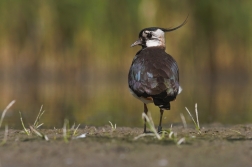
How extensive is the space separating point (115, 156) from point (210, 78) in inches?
527

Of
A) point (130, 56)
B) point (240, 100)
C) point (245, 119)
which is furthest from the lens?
point (130, 56)

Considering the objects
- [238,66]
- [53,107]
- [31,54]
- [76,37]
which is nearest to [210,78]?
[238,66]

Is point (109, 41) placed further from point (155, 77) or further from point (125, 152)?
point (125, 152)

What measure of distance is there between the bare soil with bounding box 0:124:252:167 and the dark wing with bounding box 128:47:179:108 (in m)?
0.96

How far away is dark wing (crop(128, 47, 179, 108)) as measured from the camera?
614 cm

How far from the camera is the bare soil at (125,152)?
4234 millimetres

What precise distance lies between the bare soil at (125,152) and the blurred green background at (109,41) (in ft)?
35.9

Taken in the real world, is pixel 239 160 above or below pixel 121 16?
below

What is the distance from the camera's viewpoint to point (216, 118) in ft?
30.7

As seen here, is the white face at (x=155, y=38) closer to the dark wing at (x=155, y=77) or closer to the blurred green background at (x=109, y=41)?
the dark wing at (x=155, y=77)

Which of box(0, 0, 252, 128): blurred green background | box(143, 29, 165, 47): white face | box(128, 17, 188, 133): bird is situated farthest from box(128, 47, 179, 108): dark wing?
box(0, 0, 252, 128): blurred green background

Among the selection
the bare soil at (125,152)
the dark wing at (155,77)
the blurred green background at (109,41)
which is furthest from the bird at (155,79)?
the blurred green background at (109,41)

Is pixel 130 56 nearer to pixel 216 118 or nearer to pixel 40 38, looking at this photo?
pixel 40 38

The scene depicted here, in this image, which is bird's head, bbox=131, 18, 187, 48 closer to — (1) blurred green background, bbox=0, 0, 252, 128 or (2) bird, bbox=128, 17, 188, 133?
(2) bird, bbox=128, 17, 188, 133
